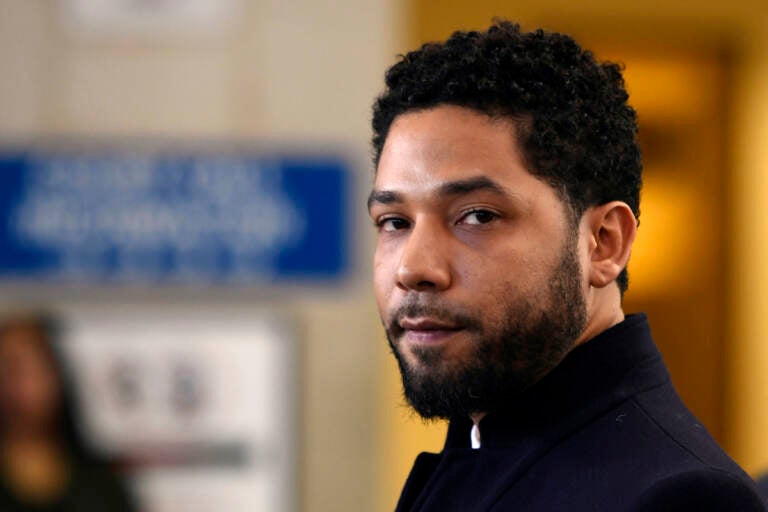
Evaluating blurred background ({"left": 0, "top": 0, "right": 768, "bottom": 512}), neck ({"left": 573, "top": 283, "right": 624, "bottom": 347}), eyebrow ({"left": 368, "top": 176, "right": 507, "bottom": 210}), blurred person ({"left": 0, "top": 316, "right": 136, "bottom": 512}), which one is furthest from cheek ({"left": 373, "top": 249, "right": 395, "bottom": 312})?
blurred person ({"left": 0, "top": 316, "right": 136, "bottom": 512})

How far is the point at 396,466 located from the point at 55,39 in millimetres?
1794

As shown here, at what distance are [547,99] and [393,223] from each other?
0.69 feet

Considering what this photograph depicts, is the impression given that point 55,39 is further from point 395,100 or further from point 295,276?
point 395,100

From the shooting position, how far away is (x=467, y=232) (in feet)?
4.07

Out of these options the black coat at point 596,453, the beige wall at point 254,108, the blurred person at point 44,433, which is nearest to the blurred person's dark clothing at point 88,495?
the blurred person at point 44,433

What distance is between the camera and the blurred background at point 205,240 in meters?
3.92

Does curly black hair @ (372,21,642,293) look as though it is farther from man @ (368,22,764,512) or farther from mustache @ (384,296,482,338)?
mustache @ (384,296,482,338)

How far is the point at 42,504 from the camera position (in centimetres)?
397

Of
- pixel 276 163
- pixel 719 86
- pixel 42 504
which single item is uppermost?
pixel 719 86


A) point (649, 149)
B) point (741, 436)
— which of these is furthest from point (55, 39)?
point (741, 436)

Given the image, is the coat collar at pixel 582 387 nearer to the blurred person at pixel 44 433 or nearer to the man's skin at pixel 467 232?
A: the man's skin at pixel 467 232

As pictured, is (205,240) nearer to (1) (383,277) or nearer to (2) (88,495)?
(2) (88,495)

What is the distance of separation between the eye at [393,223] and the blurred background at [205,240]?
2.56 meters

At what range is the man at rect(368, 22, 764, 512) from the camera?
1.23 metres
